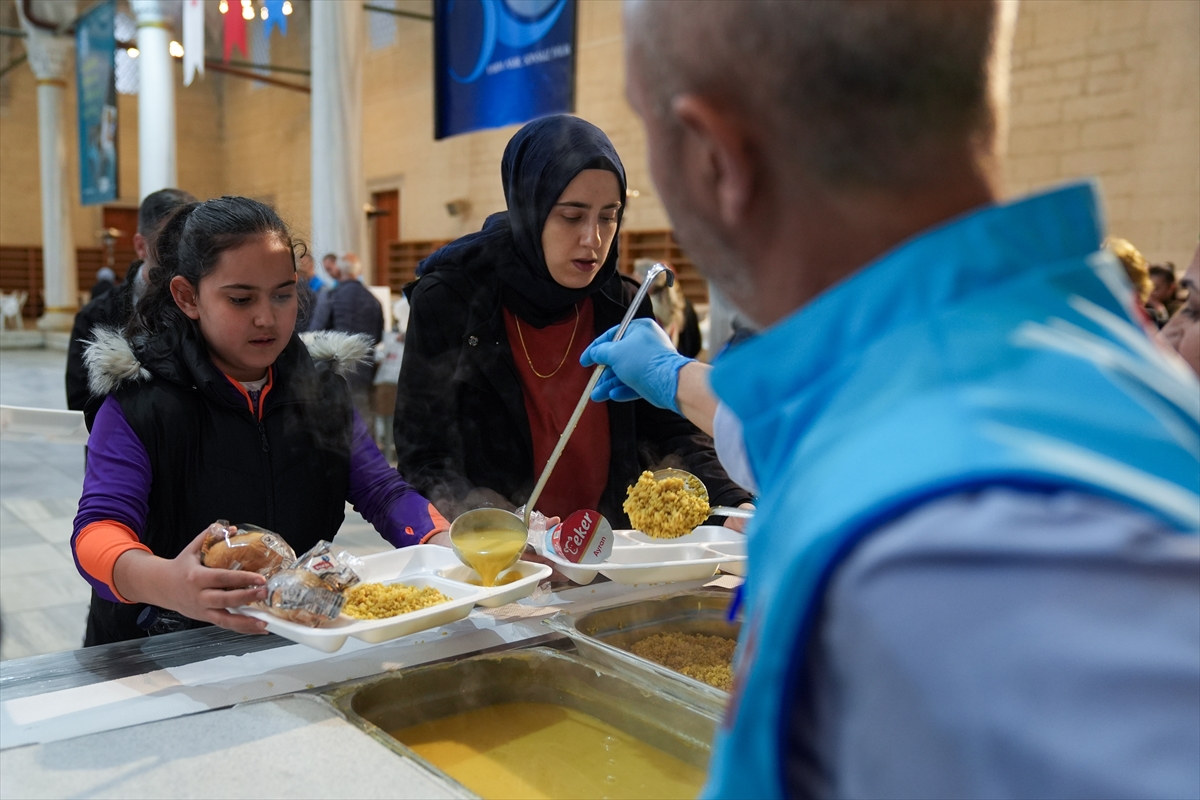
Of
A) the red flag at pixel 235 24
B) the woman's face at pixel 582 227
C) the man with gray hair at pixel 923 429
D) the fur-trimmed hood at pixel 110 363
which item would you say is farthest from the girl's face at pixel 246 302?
the red flag at pixel 235 24

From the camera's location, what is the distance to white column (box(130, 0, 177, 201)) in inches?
378

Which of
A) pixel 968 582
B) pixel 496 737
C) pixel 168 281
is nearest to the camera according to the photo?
A: pixel 968 582

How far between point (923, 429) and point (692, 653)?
1.16m

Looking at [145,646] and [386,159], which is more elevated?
[386,159]

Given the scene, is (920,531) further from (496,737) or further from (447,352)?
(447,352)

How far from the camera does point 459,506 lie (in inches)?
70.4

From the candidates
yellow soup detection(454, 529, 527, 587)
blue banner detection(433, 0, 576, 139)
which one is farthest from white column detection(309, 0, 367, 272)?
yellow soup detection(454, 529, 527, 587)

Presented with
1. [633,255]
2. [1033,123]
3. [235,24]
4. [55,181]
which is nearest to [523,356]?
[1033,123]

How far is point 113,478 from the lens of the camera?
54.8 inches

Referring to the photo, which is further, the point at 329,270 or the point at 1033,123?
the point at 329,270

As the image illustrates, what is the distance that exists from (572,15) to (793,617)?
2.39 metres

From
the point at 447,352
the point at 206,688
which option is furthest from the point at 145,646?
the point at 447,352

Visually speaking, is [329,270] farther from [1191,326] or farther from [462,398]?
[1191,326]

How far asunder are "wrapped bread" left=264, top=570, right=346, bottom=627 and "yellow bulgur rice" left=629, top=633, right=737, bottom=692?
0.45m
